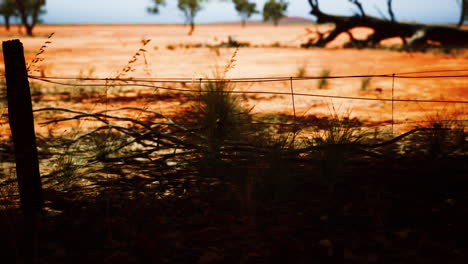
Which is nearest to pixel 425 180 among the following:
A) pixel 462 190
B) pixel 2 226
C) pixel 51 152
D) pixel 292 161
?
pixel 462 190

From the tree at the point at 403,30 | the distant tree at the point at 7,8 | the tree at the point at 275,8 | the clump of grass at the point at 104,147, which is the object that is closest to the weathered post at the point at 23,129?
the clump of grass at the point at 104,147

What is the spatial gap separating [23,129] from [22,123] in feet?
0.14

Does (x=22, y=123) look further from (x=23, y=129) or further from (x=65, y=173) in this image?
(x=65, y=173)

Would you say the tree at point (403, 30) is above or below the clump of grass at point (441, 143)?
above

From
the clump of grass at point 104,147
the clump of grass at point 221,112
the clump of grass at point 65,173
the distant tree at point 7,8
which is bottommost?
the clump of grass at point 65,173

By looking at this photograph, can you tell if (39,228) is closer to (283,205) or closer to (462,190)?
(283,205)

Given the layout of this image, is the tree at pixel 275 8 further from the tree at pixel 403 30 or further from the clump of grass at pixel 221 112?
the clump of grass at pixel 221 112

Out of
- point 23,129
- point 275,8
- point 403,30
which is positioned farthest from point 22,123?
point 275,8

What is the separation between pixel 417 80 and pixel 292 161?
729 cm

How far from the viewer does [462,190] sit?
125 inches

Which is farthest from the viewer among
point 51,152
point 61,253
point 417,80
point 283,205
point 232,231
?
point 417,80

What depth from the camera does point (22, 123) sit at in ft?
9.05

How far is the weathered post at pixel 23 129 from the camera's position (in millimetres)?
2713

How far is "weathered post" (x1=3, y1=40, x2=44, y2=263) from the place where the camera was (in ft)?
8.90
